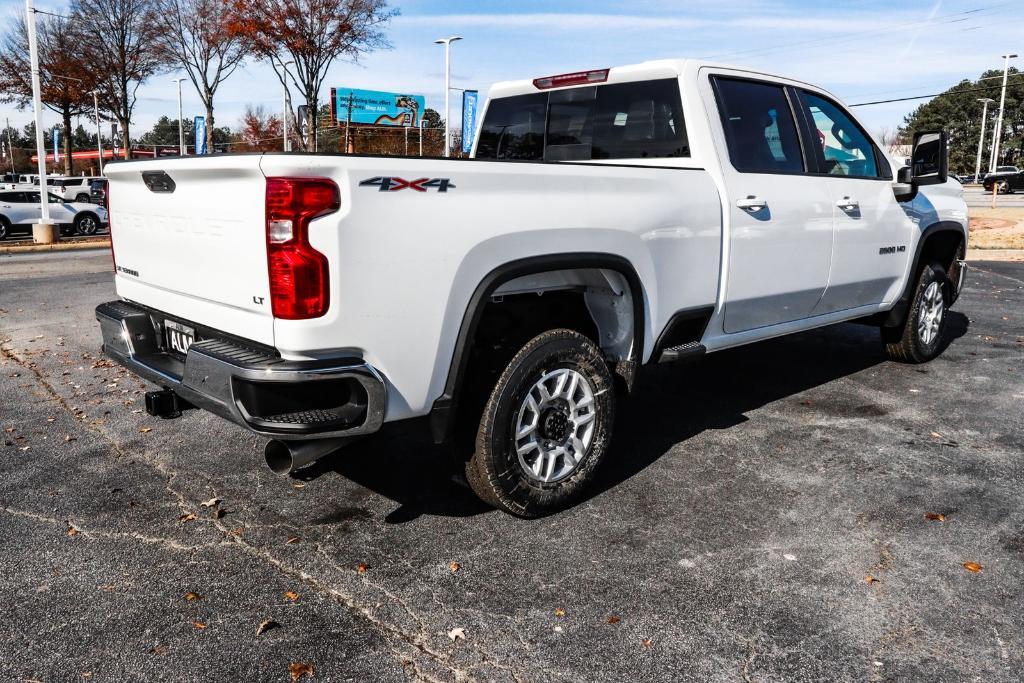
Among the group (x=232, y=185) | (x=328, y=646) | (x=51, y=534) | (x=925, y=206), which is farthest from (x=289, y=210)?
(x=925, y=206)

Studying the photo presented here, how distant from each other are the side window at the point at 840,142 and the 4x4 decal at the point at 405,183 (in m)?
2.97

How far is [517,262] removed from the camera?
330 cm

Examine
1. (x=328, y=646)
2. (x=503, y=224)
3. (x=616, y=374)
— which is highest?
(x=503, y=224)

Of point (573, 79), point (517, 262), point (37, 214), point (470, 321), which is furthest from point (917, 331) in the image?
point (37, 214)

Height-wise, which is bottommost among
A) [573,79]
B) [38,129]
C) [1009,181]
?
[573,79]

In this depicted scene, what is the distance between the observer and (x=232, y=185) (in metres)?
2.95

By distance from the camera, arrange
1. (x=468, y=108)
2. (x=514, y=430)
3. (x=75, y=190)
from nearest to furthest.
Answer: (x=514, y=430)
(x=468, y=108)
(x=75, y=190)

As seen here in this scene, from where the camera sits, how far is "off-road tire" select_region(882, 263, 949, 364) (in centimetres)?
623

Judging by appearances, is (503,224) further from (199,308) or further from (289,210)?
(199,308)

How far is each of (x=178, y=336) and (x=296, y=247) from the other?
1098 millimetres

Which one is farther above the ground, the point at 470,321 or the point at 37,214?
the point at 470,321

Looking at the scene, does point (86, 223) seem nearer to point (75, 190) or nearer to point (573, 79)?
point (75, 190)

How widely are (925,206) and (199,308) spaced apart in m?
5.11

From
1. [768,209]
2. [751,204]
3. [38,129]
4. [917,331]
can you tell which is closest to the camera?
[751,204]
